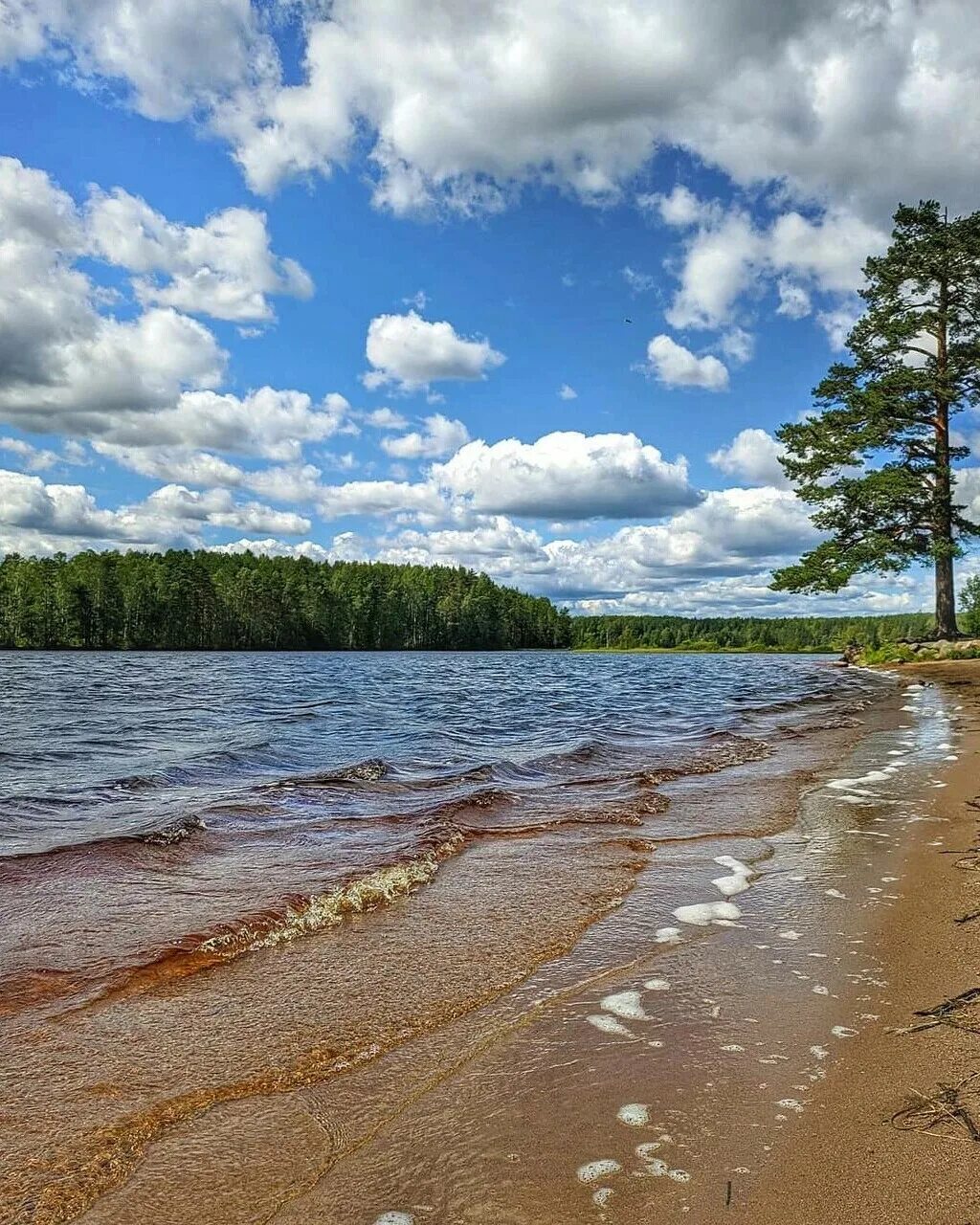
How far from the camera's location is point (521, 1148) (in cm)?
277

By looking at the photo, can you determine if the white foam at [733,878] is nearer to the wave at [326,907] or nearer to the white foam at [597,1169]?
the wave at [326,907]

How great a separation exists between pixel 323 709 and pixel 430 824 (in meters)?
14.6

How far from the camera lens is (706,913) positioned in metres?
5.32

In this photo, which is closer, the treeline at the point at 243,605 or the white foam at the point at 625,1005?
the white foam at the point at 625,1005

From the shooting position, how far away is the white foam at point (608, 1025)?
11.9 feet

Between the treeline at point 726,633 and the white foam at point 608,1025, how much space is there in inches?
5780

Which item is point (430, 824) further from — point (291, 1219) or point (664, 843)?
point (291, 1219)

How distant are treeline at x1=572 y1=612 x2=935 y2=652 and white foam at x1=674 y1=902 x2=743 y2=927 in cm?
14488

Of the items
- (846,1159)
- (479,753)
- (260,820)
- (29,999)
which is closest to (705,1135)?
(846,1159)

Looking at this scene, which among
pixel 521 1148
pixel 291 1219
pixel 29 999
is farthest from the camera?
pixel 29 999

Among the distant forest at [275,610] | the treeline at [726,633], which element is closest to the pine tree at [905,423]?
the distant forest at [275,610]

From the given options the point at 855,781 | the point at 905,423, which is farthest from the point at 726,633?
the point at 855,781

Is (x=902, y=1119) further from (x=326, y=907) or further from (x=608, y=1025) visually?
(x=326, y=907)

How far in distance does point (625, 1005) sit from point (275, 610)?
110m
